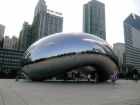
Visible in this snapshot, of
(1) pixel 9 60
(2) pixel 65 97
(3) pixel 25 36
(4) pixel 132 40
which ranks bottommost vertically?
(2) pixel 65 97

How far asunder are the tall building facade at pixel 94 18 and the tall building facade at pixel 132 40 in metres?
26.9

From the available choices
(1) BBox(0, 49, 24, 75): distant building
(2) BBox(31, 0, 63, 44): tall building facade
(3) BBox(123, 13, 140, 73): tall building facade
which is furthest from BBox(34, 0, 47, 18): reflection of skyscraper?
(3) BBox(123, 13, 140, 73): tall building facade

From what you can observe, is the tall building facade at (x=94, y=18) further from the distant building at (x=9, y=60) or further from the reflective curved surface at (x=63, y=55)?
the reflective curved surface at (x=63, y=55)

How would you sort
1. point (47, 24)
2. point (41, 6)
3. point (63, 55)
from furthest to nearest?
point (41, 6) < point (47, 24) < point (63, 55)

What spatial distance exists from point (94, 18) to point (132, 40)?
49.0 meters

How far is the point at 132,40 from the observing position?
493ft

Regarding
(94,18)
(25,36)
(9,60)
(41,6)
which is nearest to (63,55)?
(9,60)

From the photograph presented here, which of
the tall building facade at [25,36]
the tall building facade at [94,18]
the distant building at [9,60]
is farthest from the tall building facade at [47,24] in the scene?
the tall building facade at [94,18]

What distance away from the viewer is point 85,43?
1395cm

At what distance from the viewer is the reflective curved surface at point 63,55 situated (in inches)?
524

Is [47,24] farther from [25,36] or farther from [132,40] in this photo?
[132,40]

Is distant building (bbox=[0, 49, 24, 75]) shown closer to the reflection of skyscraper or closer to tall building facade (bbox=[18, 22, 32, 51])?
tall building facade (bbox=[18, 22, 32, 51])

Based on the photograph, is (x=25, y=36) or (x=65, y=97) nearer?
(x=65, y=97)

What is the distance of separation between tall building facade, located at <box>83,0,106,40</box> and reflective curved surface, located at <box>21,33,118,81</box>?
15093 centimetres
